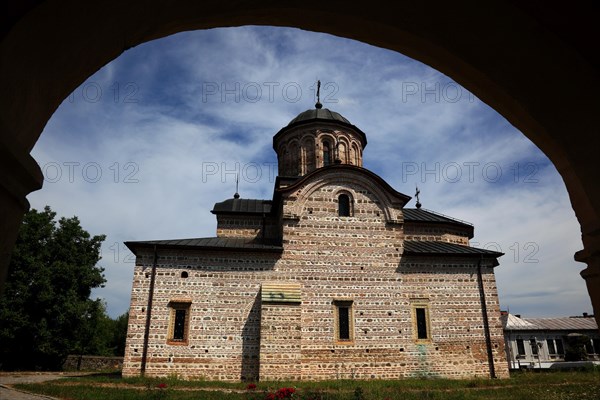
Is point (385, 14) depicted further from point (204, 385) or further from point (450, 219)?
point (450, 219)

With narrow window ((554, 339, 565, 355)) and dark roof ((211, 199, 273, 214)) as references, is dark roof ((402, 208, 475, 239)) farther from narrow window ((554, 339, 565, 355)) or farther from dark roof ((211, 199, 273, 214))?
narrow window ((554, 339, 565, 355))

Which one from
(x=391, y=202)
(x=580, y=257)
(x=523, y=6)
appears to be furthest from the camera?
(x=391, y=202)

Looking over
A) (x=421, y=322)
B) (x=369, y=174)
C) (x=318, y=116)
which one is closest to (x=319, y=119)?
(x=318, y=116)

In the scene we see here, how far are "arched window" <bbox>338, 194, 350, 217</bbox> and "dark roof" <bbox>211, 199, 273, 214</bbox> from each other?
4.09 m

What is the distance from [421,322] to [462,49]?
1492 cm

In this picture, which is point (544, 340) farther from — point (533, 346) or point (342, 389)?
point (342, 389)

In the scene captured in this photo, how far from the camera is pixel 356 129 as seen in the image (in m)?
21.7

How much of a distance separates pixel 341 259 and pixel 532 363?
21.8m

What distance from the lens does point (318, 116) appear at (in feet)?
70.4

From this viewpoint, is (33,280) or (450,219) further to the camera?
(33,280)

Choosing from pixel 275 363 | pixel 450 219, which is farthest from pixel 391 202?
pixel 275 363

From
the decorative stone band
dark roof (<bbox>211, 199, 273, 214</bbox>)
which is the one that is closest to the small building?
dark roof (<bbox>211, 199, 273, 214</bbox>)

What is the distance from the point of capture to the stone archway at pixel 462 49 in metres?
1.82

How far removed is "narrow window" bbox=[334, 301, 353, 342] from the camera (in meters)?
15.0
